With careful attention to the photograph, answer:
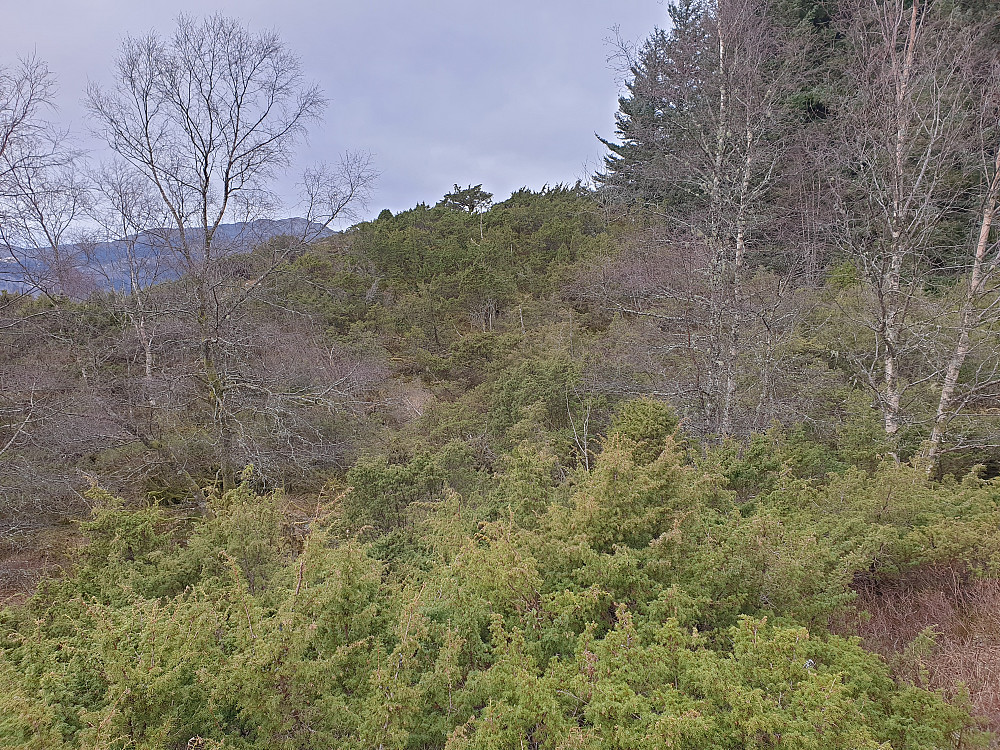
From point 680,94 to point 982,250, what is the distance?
14.1 ft

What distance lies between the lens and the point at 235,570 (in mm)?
2861

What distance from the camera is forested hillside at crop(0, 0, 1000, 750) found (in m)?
2.21

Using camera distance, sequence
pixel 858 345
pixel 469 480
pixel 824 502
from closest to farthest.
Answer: pixel 824 502 → pixel 469 480 → pixel 858 345

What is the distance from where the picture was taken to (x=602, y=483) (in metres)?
3.38

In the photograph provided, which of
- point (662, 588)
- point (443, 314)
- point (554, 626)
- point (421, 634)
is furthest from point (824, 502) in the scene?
point (443, 314)

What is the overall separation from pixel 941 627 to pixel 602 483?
257cm

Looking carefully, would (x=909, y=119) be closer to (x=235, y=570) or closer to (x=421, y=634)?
(x=421, y=634)

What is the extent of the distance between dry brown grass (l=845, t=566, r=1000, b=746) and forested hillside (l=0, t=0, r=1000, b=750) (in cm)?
3

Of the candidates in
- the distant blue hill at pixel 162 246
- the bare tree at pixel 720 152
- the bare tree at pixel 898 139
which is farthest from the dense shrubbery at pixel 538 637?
the distant blue hill at pixel 162 246

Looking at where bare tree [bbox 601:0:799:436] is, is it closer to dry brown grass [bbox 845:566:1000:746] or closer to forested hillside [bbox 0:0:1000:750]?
forested hillside [bbox 0:0:1000:750]

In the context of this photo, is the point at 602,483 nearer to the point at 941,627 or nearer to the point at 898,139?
the point at 941,627

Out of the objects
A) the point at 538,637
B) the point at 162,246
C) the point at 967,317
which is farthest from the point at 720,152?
the point at 162,246

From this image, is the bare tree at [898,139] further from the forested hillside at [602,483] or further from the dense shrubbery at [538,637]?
the dense shrubbery at [538,637]

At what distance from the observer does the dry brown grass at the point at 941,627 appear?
258 centimetres
